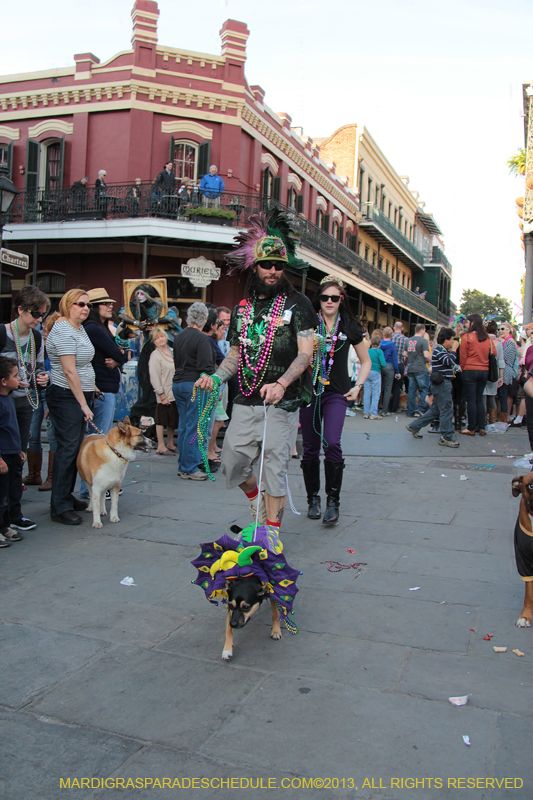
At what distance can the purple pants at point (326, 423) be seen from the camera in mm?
5438

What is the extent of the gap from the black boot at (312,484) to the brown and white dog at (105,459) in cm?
143

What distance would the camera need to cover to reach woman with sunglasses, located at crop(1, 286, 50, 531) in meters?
5.59

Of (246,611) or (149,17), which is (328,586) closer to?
(246,611)

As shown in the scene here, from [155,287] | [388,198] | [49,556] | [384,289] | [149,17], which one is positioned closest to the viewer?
[49,556]

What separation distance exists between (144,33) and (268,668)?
66.5 ft

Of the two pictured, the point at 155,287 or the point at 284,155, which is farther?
the point at 284,155

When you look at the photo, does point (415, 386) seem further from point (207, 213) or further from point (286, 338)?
point (286, 338)

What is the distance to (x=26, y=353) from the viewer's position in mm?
6164

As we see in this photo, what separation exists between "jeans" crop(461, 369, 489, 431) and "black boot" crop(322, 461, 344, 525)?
598 centimetres

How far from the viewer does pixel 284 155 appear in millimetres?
23625

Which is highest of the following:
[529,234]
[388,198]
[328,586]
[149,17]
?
[388,198]

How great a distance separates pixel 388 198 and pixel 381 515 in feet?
128

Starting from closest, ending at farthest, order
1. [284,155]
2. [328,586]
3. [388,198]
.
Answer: [328,586]
[284,155]
[388,198]

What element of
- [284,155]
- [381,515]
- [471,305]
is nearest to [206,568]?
[381,515]
